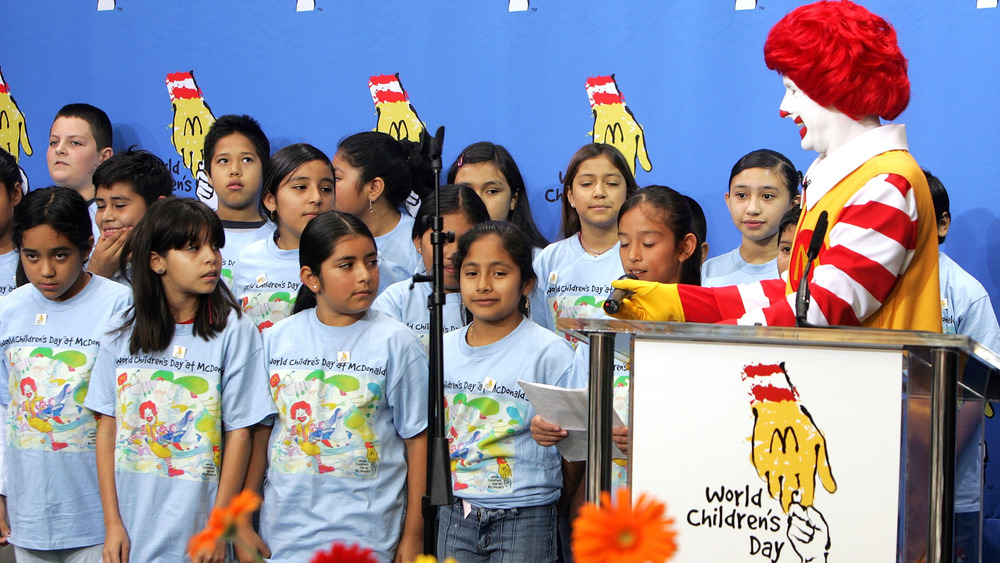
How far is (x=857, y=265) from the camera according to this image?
5.45ft

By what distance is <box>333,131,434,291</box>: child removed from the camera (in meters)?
3.69

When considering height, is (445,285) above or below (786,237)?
below

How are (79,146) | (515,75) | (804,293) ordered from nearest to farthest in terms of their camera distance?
(804,293), (515,75), (79,146)

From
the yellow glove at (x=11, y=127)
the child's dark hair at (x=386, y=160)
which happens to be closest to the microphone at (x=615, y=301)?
the child's dark hair at (x=386, y=160)

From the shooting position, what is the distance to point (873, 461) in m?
1.36

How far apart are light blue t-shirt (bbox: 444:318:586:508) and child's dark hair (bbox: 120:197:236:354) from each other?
0.65m

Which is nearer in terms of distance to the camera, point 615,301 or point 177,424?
point 615,301

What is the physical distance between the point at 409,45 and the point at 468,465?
6.50ft

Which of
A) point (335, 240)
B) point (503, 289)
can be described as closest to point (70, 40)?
point (335, 240)

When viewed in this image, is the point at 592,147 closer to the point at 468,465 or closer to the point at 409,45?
the point at 409,45

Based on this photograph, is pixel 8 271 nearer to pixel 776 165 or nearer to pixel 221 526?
pixel 776 165

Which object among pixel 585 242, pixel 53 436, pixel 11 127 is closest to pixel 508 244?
pixel 585 242

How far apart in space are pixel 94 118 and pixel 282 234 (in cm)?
138

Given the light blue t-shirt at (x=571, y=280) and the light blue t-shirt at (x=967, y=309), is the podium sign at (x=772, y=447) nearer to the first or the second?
the light blue t-shirt at (x=571, y=280)
